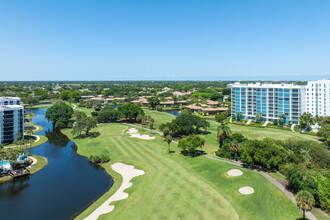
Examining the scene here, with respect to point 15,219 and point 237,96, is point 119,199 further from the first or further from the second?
point 237,96

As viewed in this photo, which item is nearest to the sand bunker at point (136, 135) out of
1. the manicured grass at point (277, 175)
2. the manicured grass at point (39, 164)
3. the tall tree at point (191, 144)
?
the tall tree at point (191, 144)

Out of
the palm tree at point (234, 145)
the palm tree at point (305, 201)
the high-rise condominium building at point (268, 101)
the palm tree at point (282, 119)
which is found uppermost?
the high-rise condominium building at point (268, 101)

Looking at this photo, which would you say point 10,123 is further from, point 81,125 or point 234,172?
point 234,172

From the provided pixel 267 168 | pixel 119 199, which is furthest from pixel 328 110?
pixel 119 199

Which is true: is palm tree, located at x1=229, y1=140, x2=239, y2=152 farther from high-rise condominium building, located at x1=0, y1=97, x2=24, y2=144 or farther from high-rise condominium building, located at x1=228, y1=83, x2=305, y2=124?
high-rise condominium building, located at x1=0, y1=97, x2=24, y2=144

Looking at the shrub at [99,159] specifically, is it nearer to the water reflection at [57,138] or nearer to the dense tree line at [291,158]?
the water reflection at [57,138]
